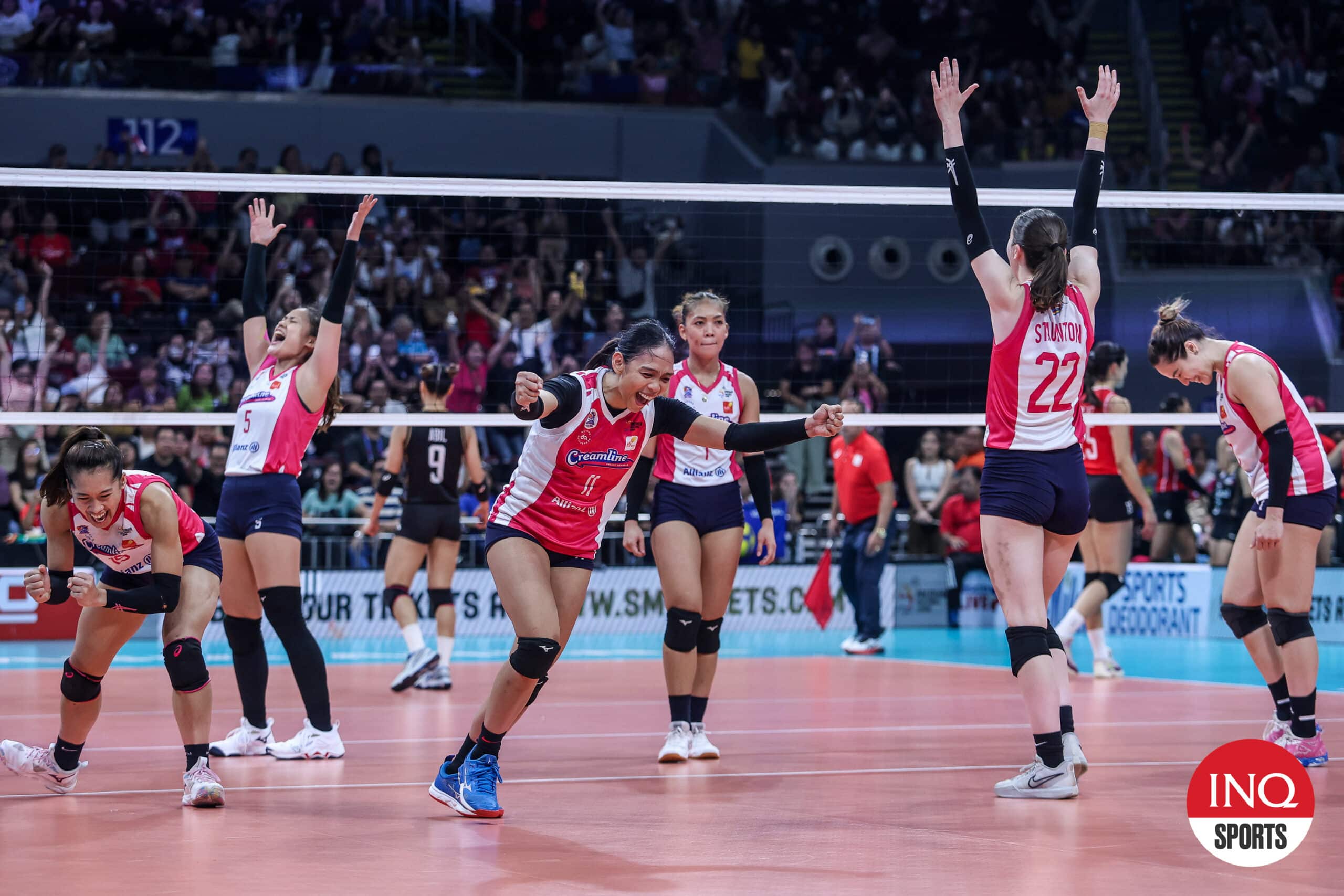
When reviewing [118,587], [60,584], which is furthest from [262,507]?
[60,584]

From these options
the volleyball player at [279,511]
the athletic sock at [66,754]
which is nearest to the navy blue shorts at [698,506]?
the volleyball player at [279,511]

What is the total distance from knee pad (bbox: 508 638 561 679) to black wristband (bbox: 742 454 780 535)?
84.3 inches

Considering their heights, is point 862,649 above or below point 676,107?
below

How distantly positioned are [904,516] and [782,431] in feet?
37.6

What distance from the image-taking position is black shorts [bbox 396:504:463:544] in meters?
10.2

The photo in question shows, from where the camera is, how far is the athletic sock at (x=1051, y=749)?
577cm

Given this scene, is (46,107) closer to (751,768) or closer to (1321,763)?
(751,768)

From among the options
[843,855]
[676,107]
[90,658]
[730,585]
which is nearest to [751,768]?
[730,585]

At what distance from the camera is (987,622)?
52.7 ft

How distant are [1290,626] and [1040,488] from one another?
5.73 ft

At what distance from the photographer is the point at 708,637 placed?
721 centimetres

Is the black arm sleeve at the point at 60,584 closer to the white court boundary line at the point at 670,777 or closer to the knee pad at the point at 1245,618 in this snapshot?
the white court boundary line at the point at 670,777

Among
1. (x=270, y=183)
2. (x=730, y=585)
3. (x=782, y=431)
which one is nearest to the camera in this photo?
(x=782, y=431)

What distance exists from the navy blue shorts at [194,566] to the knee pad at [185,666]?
0.29 meters
